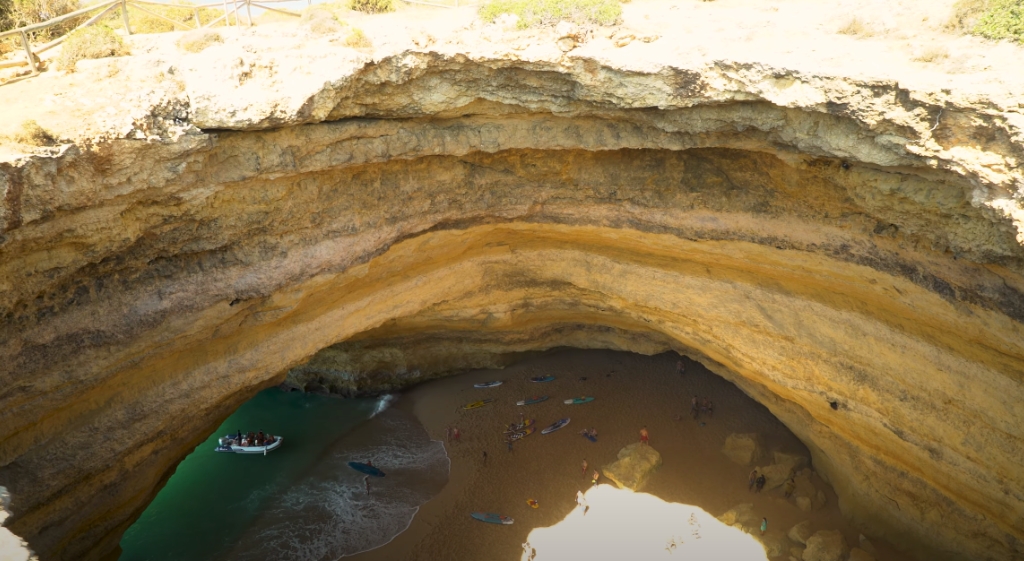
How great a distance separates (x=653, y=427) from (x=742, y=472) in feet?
8.91

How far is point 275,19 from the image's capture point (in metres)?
14.1

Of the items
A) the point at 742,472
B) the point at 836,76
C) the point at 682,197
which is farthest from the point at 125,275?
the point at 742,472

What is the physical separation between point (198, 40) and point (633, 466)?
13.5 m

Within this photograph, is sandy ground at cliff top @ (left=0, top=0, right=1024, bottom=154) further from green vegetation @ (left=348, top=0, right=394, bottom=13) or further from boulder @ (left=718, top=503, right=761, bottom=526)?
boulder @ (left=718, top=503, right=761, bottom=526)

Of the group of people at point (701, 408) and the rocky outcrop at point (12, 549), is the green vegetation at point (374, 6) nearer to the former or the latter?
the rocky outcrop at point (12, 549)

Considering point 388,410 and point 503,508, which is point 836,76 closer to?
point 503,508

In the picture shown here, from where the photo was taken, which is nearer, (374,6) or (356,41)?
(356,41)

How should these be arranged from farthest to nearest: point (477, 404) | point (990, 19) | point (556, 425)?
point (477, 404)
point (556, 425)
point (990, 19)

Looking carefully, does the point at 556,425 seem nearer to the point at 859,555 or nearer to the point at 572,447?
the point at 572,447

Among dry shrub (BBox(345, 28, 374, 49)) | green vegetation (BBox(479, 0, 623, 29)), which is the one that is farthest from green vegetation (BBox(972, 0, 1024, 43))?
dry shrub (BBox(345, 28, 374, 49))

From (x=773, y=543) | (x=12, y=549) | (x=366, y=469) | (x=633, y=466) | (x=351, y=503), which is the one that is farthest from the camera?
(x=366, y=469)

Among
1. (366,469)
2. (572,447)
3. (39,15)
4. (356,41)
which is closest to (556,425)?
(572,447)

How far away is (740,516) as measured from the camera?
15.0 meters

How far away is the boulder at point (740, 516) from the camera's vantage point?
14938 mm
